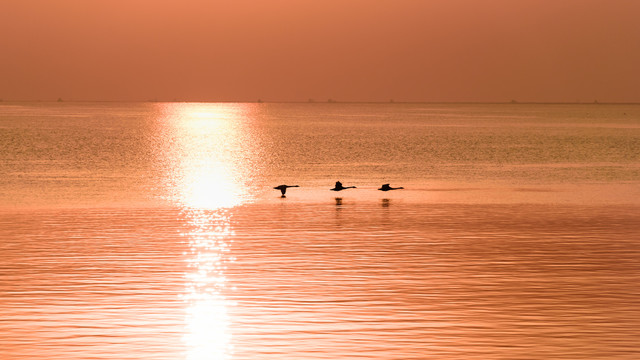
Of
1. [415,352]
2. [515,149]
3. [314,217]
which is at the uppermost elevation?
[515,149]

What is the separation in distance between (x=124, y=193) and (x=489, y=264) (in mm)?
27146

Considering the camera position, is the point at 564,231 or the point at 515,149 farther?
the point at 515,149

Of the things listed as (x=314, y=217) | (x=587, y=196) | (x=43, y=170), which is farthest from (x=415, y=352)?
(x=43, y=170)

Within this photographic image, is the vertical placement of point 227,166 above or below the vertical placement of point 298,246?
above

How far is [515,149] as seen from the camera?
103m

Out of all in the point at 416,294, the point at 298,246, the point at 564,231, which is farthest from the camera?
the point at 564,231

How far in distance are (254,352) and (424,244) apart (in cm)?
1327

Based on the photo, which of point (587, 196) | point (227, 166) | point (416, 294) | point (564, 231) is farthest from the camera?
point (227, 166)

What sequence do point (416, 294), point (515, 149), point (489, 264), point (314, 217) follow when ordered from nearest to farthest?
point (416, 294) < point (489, 264) < point (314, 217) < point (515, 149)

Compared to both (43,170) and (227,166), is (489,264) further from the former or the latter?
(227,166)

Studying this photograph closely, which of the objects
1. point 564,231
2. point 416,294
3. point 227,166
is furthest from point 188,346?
point 227,166

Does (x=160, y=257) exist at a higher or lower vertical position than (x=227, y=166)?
lower

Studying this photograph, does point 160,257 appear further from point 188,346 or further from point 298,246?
point 188,346

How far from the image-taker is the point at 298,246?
28.2 meters
